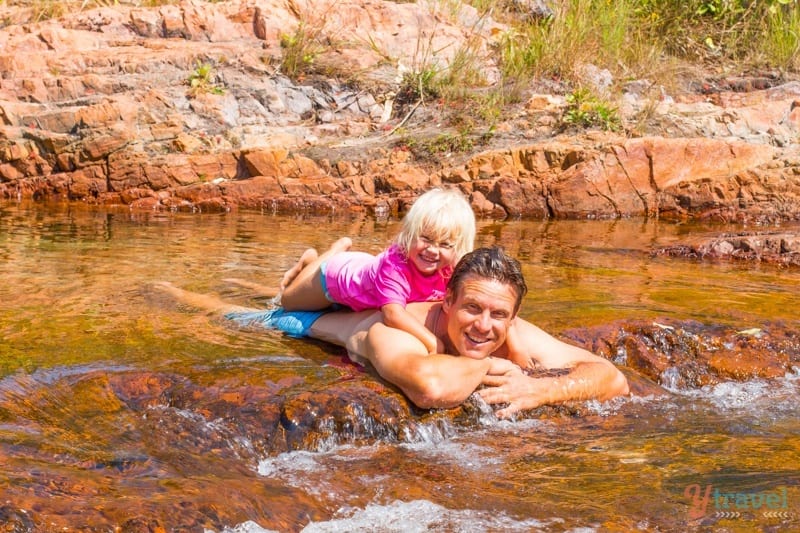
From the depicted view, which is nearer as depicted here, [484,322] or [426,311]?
[484,322]

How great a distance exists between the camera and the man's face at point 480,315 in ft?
14.6

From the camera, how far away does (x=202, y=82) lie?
13.3m

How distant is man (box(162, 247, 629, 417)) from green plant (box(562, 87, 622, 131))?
7.67 meters

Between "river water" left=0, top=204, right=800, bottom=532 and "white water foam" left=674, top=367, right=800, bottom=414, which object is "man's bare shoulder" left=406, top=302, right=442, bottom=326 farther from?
"white water foam" left=674, top=367, right=800, bottom=414

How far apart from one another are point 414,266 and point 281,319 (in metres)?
A: 1.10

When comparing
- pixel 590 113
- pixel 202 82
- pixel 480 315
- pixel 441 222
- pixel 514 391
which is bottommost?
pixel 514 391

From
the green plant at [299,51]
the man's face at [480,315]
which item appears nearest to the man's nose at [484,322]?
the man's face at [480,315]

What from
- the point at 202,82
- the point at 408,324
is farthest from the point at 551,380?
the point at 202,82

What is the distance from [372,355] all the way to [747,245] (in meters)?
5.14

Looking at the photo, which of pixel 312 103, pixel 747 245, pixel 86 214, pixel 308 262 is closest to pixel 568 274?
pixel 747 245

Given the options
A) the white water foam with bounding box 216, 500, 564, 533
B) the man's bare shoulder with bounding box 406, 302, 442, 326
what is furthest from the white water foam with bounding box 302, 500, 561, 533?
the man's bare shoulder with bounding box 406, 302, 442, 326

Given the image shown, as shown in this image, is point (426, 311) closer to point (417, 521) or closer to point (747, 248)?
point (417, 521)

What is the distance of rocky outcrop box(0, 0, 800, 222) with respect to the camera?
1118 centimetres

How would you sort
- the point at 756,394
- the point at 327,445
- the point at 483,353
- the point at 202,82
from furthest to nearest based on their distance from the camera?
the point at 202,82
the point at 756,394
the point at 483,353
the point at 327,445
